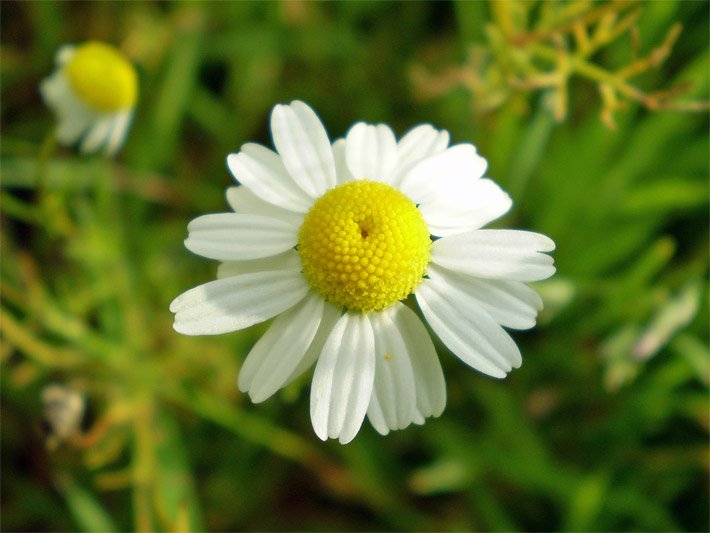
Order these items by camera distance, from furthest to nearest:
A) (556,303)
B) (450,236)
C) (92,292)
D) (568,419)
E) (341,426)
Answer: (568,419), (92,292), (556,303), (450,236), (341,426)

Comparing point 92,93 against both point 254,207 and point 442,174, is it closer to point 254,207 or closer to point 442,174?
point 254,207

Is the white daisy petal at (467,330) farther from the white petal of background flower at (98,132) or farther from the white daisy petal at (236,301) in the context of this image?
the white petal of background flower at (98,132)

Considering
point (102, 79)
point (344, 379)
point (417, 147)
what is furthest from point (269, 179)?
point (102, 79)

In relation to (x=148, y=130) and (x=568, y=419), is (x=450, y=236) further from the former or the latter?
(x=148, y=130)

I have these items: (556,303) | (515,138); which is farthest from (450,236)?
(515,138)

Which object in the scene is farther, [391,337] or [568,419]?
[568,419]

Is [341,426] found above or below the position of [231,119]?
below
